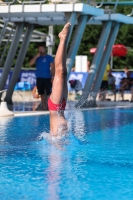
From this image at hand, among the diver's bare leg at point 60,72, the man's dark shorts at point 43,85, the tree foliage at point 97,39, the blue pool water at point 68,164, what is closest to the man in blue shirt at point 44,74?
the man's dark shorts at point 43,85

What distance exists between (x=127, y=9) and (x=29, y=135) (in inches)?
1466

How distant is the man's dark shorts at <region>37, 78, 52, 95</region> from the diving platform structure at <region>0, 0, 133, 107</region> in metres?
0.76

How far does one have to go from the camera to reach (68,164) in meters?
5.98

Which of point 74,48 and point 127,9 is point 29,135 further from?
point 127,9

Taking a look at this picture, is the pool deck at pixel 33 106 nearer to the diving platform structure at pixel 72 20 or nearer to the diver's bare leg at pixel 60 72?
the diving platform structure at pixel 72 20

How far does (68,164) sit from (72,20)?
8.46 metres

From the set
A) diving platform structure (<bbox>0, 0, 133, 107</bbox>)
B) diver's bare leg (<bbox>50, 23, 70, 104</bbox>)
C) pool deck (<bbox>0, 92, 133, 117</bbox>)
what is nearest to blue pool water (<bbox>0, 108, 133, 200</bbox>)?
diver's bare leg (<bbox>50, 23, 70, 104</bbox>)

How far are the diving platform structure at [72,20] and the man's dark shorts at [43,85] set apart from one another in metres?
0.76

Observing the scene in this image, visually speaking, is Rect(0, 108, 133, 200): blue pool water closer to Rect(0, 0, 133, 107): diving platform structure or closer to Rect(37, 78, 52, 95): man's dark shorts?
Rect(37, 78, 52, 95): man's dark shorts

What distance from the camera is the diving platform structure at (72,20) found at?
14031 millimetres

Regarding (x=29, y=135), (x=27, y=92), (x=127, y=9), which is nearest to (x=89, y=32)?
(x=127, y=9)

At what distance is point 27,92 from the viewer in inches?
973

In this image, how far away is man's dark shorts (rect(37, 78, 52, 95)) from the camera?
14047 mm

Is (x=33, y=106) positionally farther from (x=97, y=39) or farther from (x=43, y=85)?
(x=97, y=39)
